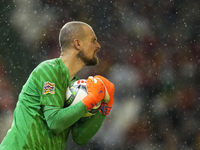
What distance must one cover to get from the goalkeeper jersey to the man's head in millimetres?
314

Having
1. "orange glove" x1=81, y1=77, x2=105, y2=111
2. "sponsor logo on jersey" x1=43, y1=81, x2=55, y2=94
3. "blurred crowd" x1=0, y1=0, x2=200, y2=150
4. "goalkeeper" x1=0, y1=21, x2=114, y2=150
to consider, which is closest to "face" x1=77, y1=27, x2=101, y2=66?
"goalkeeper" x1=0, y1=21, x2=114, y2=150

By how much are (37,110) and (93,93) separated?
0.48 m

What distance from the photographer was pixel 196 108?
784 centimetres

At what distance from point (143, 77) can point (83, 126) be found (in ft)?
16.4

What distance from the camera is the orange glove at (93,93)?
1952 millimetres

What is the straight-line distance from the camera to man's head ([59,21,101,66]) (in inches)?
89.8

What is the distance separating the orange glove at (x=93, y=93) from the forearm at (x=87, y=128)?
1.01 feet

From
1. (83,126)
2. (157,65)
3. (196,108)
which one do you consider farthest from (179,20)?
(83,126)

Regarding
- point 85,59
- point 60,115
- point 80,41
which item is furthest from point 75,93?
point 80,41

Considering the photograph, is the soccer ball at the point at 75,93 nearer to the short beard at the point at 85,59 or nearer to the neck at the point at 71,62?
the neck at the point at 71,62

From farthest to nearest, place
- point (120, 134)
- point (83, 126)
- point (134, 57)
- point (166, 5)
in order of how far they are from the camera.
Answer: point (166, 5), point (134, 57), point (120, 134), point (83, 126)

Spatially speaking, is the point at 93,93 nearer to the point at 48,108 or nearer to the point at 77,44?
the point at 48,108

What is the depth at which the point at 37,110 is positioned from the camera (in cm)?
199

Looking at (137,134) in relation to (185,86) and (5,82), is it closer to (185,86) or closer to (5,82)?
(185,86)
